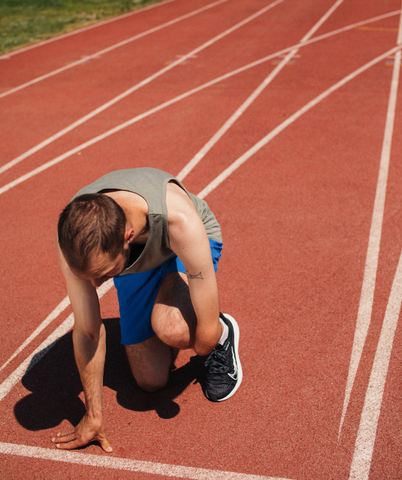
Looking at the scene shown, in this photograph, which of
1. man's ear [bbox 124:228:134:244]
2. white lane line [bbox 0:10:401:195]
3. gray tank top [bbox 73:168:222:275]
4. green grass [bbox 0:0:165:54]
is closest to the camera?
man's ear [bbox 124:228:134:244]

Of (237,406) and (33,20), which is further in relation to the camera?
(33,20)

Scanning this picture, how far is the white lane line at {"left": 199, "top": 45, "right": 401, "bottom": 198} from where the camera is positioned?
5.68 m

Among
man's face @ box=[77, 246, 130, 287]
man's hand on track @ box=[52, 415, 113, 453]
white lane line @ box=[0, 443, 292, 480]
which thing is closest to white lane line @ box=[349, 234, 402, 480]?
white lane line @ box=[0, 443, 292, 480]

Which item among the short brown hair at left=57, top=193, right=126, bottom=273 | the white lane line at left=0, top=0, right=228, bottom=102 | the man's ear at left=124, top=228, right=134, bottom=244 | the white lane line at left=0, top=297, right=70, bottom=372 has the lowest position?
the white lane line at left=0, top=297, right=70, bottom=372

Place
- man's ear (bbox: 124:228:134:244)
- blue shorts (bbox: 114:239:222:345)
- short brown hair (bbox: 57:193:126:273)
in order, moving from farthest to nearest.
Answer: blue shorts (bbox: 114:239:222:345)
man's ear (bbox: 124:228:134:244)
short brown hair (bbox: 57:193:126:273)

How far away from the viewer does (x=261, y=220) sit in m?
4.90

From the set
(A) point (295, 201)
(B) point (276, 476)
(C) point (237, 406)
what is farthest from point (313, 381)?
(A) point (295, 201)

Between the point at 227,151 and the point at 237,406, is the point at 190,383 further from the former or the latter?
the point at 227,151

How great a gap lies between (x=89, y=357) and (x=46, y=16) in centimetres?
1624

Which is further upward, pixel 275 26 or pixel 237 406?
pixel 275 26

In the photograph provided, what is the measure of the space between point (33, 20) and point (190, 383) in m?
15.5

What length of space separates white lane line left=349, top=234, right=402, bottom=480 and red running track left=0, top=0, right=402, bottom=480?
0.01 meters

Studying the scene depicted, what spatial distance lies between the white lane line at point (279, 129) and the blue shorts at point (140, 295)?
8.10 ft

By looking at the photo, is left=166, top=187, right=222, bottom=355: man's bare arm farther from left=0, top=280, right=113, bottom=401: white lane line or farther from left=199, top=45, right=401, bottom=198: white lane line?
left=199, top=45, right=401, bottom=198: white lane line
